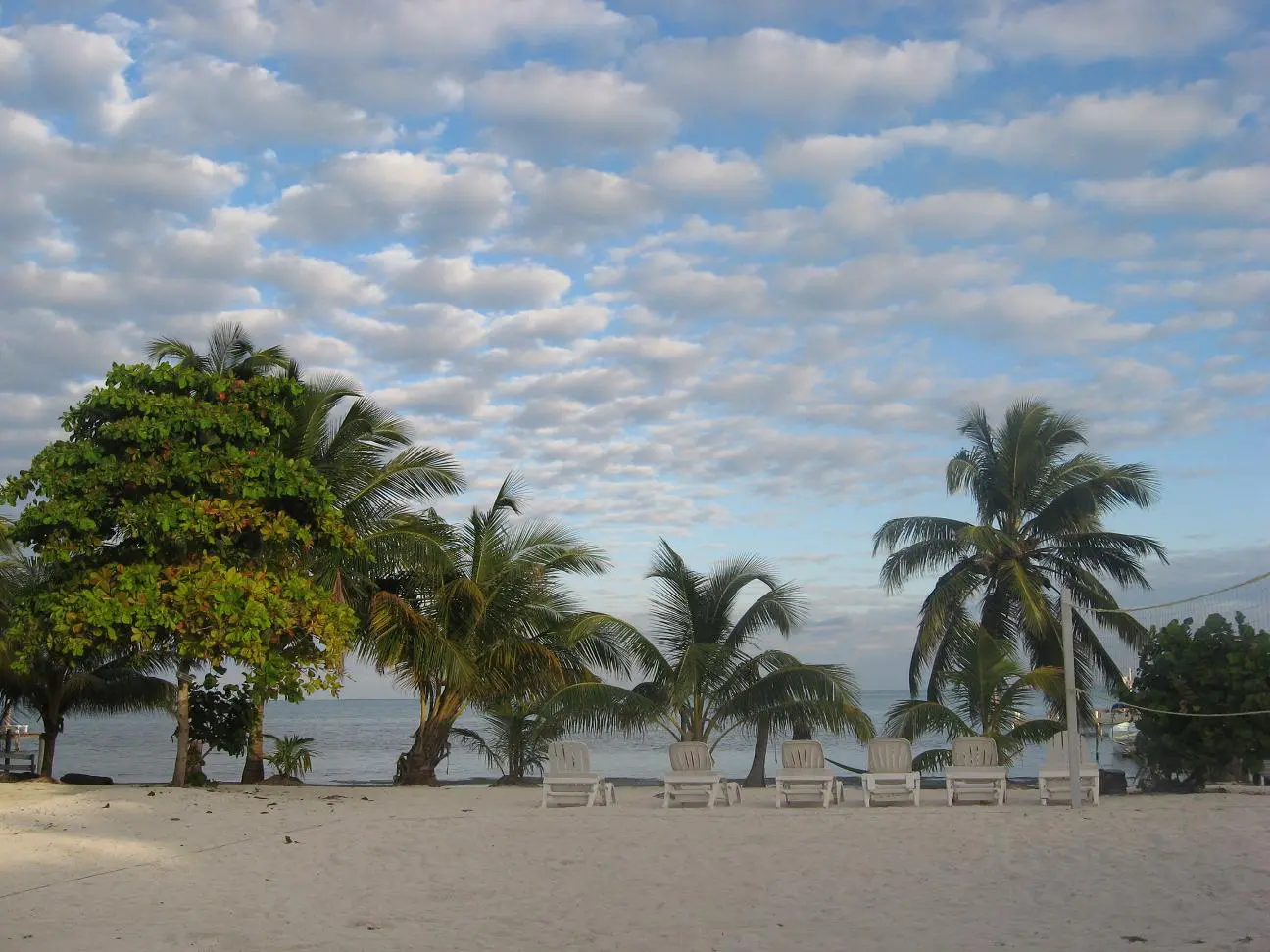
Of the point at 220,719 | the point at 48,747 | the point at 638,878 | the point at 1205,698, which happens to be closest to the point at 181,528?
the point at 220,719

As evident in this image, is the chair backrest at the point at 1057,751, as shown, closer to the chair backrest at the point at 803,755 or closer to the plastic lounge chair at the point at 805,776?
the plastic lounge chair at the point at 805,776

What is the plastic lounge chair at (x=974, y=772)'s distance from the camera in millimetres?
13391

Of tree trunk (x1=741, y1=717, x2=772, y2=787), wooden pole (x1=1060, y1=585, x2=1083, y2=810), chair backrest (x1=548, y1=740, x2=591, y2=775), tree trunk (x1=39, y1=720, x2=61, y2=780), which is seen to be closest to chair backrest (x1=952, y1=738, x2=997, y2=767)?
wooden pole (x1=1060, y1=585, x2=1083, y2=810)

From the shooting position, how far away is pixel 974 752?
45.8ft

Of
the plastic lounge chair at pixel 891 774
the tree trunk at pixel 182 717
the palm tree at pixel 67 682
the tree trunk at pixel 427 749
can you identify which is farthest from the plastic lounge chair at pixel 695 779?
the palm tree at pixel 67 682

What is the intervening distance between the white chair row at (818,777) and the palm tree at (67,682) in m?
7.41

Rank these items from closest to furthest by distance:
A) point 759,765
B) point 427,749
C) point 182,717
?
1. point 182,717
2. point 759,765
3. point 427,749

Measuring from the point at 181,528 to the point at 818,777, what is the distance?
8231mm

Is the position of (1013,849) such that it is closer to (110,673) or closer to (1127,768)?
(1127,768)

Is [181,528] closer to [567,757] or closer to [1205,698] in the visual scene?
[567,757]

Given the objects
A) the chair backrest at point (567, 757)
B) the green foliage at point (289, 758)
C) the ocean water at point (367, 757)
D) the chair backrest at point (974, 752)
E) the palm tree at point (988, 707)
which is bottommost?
the ocean water at point (367, 757)

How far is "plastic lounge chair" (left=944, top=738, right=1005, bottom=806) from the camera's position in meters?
13.4

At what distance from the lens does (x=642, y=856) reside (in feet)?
32.1

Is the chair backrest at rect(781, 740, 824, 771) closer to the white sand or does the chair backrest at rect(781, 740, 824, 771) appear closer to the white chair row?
the white chair row
